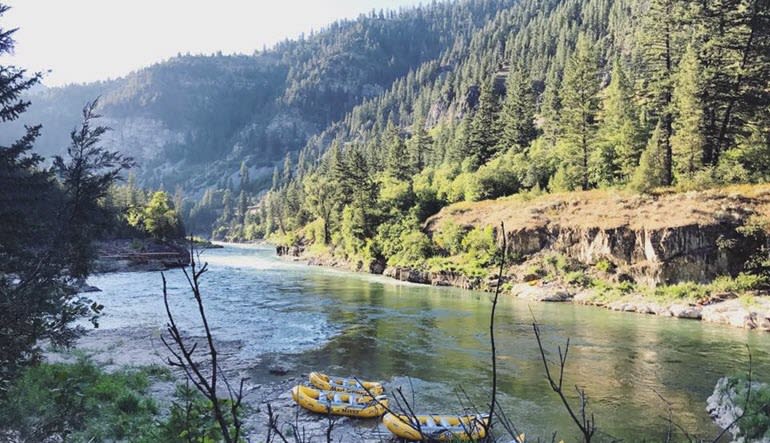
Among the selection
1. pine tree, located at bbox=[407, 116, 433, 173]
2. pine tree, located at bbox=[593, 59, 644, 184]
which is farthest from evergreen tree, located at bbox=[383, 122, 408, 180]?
pine tree, located at bbox=[593, 59, 644, 184]

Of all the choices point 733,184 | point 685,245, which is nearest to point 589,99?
point 733,184

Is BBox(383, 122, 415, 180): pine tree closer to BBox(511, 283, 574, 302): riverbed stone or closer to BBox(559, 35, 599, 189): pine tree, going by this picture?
BBox(559, 35, 599, 189): pine tree

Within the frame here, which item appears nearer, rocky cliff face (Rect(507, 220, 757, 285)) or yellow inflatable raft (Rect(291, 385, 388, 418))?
yellow inflatable raft (Rect(291, 385, 388, 418))

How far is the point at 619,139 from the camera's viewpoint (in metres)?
44.4

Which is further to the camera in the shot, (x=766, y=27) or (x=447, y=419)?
(x=766, y=27)

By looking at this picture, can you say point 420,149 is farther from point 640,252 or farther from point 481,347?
point 481,347

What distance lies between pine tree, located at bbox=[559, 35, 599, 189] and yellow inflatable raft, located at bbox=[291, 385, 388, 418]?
37.7m

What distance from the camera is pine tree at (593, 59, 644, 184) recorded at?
42.1 metres

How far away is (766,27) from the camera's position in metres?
35.9

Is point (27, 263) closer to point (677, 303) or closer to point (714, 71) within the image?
point (677, 303)

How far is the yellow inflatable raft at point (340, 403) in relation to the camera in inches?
539

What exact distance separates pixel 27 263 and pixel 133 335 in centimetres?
1228

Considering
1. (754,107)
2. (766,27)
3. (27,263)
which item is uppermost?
(766,27)

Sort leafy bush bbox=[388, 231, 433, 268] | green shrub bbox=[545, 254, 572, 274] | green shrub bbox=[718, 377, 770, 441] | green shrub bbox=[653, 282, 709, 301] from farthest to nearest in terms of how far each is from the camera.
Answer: leafy bush bbox=[388, 231, 433, 268] → green shrub bbox=[545, 254, 572, 274] → green shrub bbox=[653, 282, 709, 301] → green shrub bbox=[718, 377, 770, 441]
